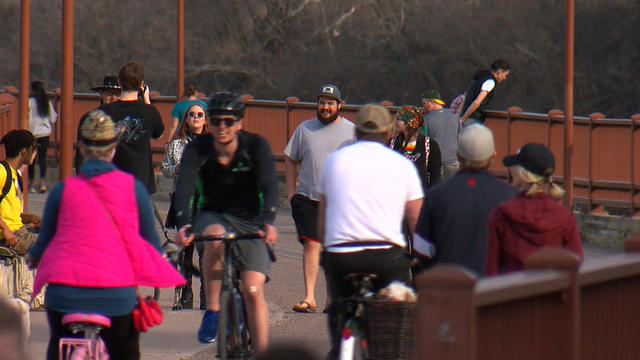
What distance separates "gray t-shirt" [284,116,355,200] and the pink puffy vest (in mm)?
4792

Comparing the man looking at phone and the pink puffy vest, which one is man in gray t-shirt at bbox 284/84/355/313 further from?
the pink puffy vest

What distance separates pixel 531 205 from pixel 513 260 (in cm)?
28

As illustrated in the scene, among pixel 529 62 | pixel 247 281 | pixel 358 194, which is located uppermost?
pixel 529 62

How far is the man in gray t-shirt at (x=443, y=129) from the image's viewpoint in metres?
15.2

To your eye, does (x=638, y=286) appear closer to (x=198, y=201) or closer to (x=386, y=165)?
(x=386, y=165)

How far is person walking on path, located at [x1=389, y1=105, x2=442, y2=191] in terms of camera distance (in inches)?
458

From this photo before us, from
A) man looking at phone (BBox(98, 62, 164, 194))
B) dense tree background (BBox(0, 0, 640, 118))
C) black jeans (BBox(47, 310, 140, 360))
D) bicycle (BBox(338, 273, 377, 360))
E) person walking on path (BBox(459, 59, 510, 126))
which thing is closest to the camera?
black jeans (BBox(47, 310, 140, 360))

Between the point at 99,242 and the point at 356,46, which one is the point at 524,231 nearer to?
the point at 99,242

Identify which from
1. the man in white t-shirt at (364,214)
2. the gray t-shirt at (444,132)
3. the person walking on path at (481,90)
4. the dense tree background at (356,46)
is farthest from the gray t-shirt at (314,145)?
the dense tree background at (356,46)

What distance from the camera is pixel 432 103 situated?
1529cm

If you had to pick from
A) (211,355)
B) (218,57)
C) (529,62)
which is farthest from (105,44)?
(211,355)

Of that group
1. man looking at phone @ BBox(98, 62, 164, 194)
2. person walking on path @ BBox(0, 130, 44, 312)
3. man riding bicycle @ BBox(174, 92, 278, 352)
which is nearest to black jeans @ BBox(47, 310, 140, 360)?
man riding bicycle @ BBox(174, 92, 278, 352)

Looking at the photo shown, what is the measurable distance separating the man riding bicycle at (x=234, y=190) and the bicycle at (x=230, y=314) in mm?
59

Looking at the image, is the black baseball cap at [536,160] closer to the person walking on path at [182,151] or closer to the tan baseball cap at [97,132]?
the tan baseball cap at [97,132]
